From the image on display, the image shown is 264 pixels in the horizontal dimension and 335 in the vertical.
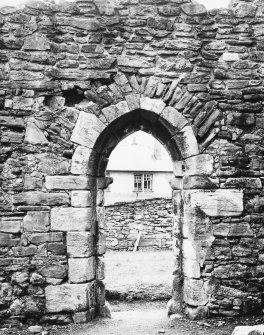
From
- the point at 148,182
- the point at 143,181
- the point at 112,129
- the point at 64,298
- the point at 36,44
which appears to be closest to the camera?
the point at 64,298

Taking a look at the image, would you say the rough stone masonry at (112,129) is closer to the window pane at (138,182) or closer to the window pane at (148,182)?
the window pane at (138,182)

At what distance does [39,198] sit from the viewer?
202 inches

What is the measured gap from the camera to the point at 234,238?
5.25 metres

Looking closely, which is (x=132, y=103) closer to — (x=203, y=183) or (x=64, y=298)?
(x=203, y=183)

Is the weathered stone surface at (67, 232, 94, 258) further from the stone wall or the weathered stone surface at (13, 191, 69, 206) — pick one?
the stone wall

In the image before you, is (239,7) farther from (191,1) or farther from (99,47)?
(99,47)

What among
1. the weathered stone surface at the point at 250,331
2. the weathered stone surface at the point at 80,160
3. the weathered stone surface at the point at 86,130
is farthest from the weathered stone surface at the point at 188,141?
the weathered stone surface at the point at 250,331

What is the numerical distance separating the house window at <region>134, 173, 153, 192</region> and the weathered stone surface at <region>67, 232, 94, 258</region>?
859 inches

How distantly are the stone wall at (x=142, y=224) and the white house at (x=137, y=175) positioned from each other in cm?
1277

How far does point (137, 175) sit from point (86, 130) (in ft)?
72.5

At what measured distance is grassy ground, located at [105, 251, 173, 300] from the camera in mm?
7160

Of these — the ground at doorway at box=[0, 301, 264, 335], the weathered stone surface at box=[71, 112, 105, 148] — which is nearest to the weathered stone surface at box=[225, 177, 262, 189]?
the ground at doorway at box=[0, 301, 264, 335]

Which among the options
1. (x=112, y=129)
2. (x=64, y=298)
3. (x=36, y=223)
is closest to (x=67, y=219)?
(x=36, y=223)

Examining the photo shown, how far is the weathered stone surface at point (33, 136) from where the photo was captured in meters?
5.21
